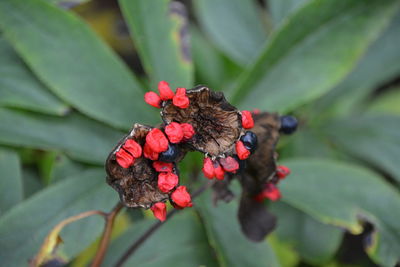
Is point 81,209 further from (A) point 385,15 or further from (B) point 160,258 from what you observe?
(A) point 385,15

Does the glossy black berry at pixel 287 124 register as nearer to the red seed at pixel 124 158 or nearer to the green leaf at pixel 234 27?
the red seed at pixel 124 158

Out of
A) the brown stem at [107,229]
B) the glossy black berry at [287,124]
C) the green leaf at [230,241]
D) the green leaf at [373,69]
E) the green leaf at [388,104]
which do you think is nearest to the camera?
the brown stem at [107,229]

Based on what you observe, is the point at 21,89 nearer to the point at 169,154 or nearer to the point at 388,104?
the point at 169,154

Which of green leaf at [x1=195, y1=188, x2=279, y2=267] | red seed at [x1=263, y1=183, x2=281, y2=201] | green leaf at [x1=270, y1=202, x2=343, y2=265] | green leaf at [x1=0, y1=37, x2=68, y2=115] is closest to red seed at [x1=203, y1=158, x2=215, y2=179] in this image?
red seed at [x1=263, y1=183, x2=281, y2=201]

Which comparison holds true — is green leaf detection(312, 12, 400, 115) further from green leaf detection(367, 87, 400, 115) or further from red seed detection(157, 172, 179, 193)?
red seed detection(157, 172, 179, 193)

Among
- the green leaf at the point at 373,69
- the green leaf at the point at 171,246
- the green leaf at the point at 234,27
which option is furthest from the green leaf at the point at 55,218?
the green leaf at the point at 373,69

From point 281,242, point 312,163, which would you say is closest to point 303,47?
point 312,163
